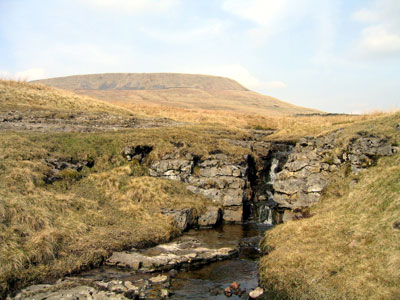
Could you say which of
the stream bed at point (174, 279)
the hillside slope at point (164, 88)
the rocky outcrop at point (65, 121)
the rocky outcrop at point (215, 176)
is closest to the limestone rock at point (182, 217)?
the stream bed at point (174, 279)

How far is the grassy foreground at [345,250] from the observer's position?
12148mm

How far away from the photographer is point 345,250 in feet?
48.6

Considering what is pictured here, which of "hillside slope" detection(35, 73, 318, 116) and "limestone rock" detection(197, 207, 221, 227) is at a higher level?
"hillside slope" detection(35, 73, 318, 116)

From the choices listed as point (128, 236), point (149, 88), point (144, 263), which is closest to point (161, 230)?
point (128, 236)

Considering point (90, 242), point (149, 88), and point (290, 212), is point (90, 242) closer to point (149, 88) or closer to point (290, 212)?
point (290, 212)

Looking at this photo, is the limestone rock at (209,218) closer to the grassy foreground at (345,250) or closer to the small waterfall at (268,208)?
the small waterfall at (268,208)

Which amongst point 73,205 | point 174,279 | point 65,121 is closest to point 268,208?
point 174,279

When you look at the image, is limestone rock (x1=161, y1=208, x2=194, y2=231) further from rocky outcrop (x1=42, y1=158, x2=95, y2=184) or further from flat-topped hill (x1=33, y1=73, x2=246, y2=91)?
flat-topped hill (x1=33, y1=73, x2=246, y2=91)

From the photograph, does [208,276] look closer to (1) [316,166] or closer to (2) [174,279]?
(2) [174,279]

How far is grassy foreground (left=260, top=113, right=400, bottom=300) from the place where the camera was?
12.1m

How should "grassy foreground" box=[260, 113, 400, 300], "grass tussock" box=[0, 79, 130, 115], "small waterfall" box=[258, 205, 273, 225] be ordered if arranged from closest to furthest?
1. "grassy foreground" box=[260, 113, 400, 300]
2. "small waterfall" box=[258, 205, 273, 225]
3. "grass tussock" box=[0, 79, 130, 115]

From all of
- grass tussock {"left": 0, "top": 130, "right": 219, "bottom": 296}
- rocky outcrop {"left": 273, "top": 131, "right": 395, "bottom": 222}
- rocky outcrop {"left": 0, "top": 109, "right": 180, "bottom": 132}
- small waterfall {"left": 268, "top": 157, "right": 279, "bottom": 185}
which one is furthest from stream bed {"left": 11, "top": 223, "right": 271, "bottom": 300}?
rocky outcrop {"left": 0, "top": 109, "right": 180, "bottom": 132}

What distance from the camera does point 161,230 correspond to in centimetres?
2144

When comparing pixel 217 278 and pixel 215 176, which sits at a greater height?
pixel 215 176
